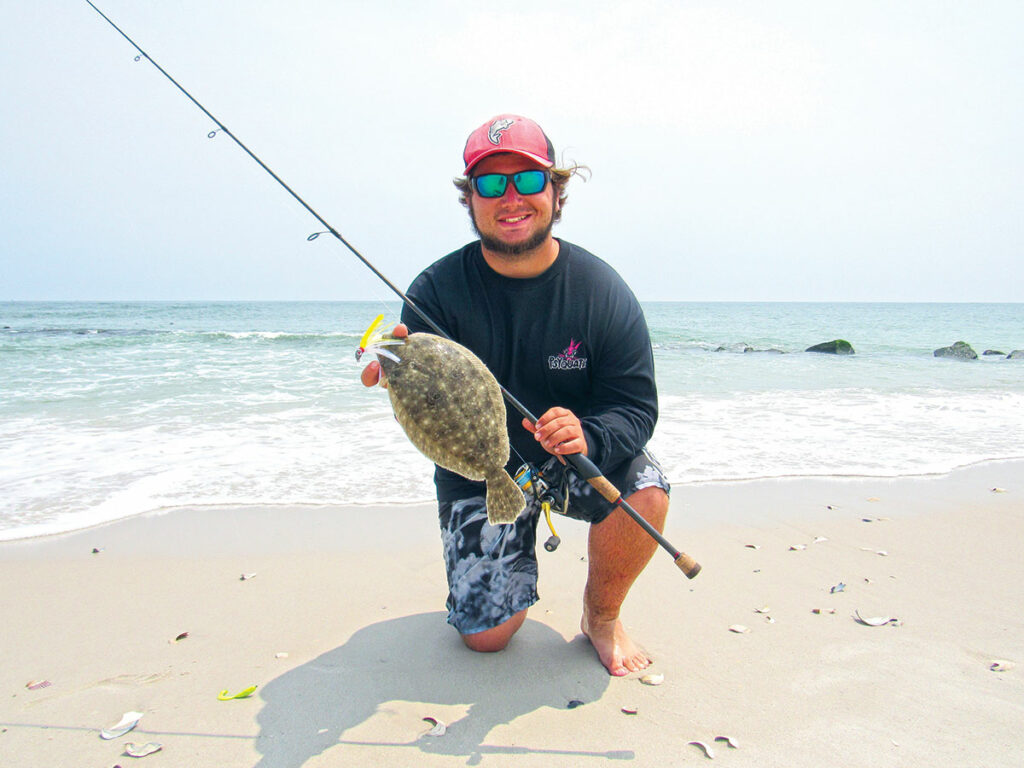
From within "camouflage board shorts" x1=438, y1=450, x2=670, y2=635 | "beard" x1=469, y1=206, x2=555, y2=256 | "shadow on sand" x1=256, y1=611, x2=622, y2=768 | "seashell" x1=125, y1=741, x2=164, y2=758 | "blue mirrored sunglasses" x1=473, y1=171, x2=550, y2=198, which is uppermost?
"blue mirrored sunglasses" x1=473, y1=171, x2=550, y2=198

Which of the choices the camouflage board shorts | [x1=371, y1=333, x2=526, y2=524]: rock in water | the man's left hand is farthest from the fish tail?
the camouflage board shorts

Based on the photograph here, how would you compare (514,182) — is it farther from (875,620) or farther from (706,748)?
(875,620)

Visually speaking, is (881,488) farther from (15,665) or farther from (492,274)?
(15,665)

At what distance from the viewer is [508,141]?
9.85ft

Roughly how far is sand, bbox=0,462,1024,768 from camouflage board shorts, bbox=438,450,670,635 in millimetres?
206

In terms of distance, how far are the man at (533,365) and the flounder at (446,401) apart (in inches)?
24.8

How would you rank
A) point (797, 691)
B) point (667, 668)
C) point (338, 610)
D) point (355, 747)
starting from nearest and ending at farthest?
point (355, 747) → point (797, 691) → point (667, 668) → point (338, 610)

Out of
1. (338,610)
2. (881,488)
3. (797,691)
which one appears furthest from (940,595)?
(338,610)

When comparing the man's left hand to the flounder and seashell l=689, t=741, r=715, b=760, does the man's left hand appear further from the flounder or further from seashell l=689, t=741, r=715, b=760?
seashell l=689, t=741, r=715, b=760

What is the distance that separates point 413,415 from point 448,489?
94cm

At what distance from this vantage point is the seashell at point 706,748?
7.73 ft

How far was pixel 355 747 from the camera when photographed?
243 cm

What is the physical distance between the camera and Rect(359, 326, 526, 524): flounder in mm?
2439

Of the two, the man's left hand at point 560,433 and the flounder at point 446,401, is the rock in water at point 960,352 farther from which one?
the flounder at point 446,401
